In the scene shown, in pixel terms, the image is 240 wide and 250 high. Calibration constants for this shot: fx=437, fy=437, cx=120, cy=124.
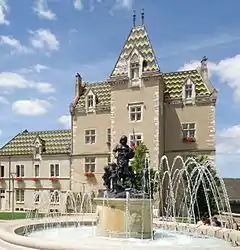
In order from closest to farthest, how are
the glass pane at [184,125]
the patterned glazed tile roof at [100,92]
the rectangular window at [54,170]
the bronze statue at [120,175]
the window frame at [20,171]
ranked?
the bronze statue at [120,175] → the glass pane at [184,125] → the patterned glazed tile roof at [100,92] → the rectangular window at [54,170] → the window frame at [20,171]

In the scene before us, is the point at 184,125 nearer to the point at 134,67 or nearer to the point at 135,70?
the point at 135,70

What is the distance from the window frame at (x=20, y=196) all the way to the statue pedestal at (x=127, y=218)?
34368mm

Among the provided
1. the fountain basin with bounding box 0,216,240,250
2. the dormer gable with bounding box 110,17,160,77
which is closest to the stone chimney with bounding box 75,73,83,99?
the dormer gable with bounding box 110,17,160,77

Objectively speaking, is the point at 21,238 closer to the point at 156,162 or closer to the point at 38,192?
the point at 156,162

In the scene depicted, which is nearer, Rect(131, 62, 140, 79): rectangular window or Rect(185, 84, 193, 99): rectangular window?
Rect(185, 84, 193, 99): rectangular window

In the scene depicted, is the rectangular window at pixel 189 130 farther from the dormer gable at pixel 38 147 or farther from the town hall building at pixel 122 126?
the dormer gable at pixel 38 147

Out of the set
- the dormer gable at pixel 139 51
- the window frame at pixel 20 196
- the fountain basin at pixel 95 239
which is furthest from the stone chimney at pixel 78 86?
the fountain basin at pixel 95 239

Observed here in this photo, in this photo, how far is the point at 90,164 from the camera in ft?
149

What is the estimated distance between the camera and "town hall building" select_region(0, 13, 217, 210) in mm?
40344

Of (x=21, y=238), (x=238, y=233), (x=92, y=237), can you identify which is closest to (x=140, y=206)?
(x=92, y=237)

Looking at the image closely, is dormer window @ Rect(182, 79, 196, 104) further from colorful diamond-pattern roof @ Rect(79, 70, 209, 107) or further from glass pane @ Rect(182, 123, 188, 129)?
glass pane @ Rect(182, 123, 188, 129)

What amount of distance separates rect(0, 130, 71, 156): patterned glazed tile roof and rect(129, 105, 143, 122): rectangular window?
9436mm

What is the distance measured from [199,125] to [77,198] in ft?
48.8

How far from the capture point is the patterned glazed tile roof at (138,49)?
4119cm
